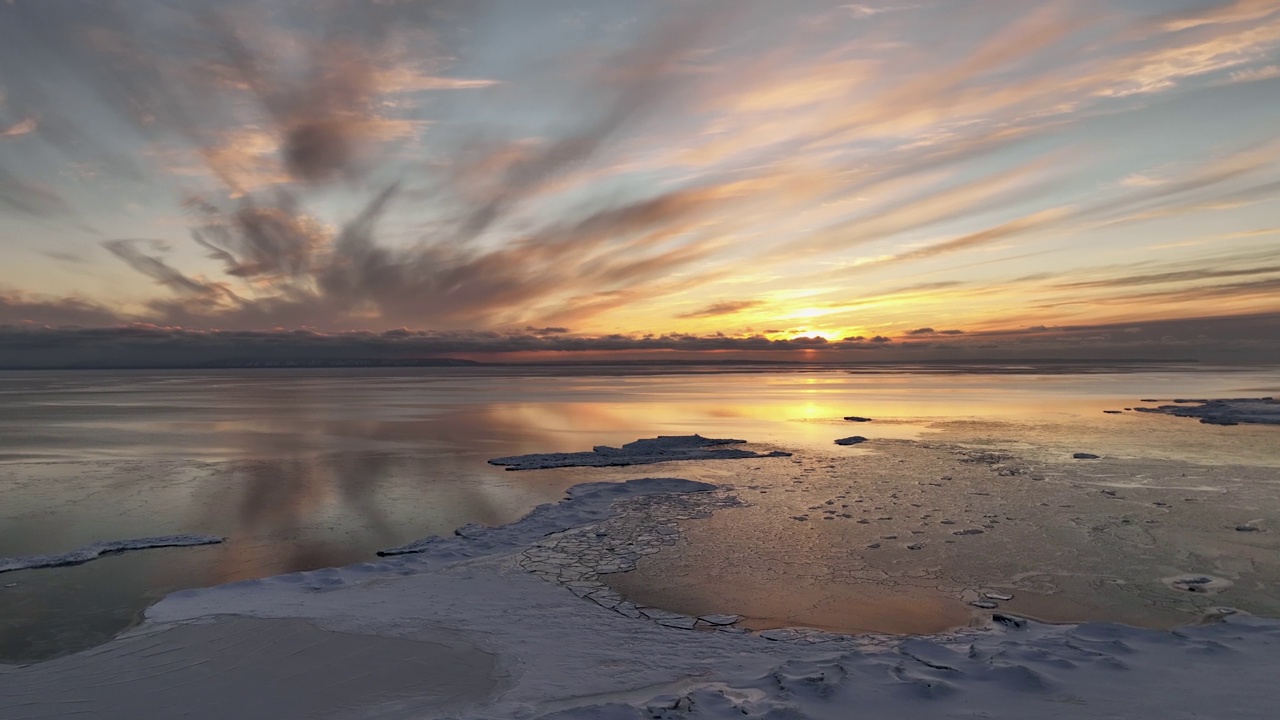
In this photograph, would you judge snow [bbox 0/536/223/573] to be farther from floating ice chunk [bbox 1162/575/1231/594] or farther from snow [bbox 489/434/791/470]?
floating ice chunk [bbox 1162/575/1231/594]

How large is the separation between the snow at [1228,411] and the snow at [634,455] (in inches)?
805

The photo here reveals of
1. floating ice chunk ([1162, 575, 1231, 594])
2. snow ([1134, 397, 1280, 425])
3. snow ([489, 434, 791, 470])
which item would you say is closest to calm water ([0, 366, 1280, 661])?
snow ([489, 434, 791, 470])

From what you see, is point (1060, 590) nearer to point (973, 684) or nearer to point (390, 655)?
point (973, 684)

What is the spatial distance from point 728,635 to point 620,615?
1.30m

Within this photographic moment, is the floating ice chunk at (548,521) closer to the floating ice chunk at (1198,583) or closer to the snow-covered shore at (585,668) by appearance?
the snow-covered shore at (585,668)

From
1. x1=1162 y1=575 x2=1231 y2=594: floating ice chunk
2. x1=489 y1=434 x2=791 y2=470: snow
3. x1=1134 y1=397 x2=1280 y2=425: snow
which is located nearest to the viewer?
x1=1162 y1=575 x2=1231 y2=594: floating ice chunk

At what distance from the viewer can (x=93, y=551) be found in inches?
388

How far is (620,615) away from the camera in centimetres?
754

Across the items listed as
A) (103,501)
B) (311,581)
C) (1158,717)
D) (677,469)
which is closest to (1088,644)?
(1158,717)

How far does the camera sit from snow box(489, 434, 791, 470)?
60.2 ft

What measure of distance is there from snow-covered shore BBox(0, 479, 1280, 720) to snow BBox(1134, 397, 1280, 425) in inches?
1017

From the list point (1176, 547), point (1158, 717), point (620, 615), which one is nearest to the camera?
point (1158, 717)

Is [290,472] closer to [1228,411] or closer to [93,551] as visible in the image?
[93,551]

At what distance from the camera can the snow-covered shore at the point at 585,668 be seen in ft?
17.8
